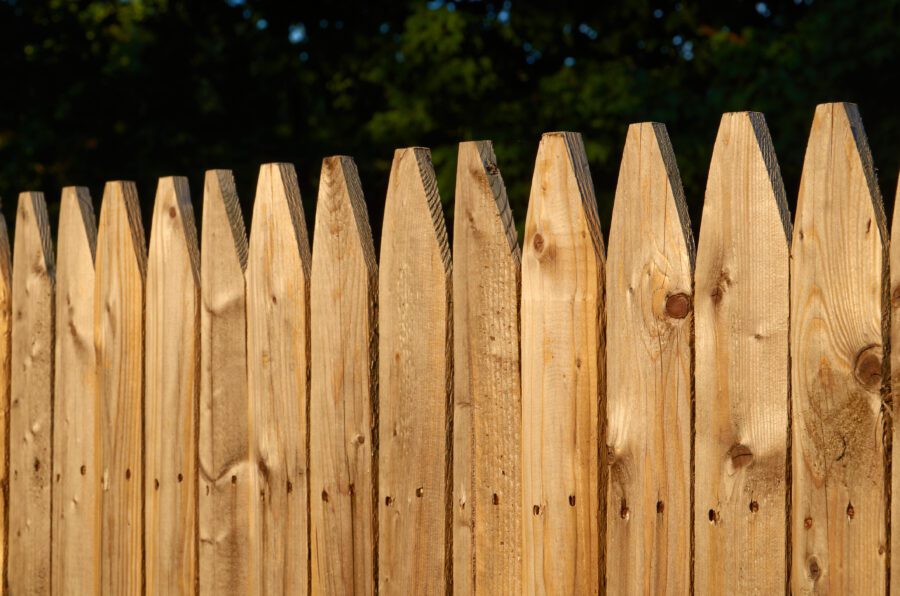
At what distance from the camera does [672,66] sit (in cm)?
1644

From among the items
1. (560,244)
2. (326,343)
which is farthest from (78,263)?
(560,244)

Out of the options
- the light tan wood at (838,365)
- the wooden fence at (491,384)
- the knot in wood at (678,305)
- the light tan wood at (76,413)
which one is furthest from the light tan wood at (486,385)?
the light tan wood at (76,413)

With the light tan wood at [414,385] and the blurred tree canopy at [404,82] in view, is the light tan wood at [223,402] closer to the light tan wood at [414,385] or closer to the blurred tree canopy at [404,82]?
the light tan wood at [414,385]

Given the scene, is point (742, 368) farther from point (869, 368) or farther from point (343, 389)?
point (343, 389)

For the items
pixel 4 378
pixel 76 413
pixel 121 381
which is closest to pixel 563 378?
pixel 121 381

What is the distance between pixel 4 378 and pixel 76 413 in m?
0.42

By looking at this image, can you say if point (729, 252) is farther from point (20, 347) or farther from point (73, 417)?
point (20, 347)

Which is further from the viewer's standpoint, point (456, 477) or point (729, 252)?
point (456, 477)

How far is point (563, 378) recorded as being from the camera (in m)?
1.94

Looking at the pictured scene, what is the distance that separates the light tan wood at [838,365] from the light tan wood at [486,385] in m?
0.55

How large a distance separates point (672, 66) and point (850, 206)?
15.5 meters

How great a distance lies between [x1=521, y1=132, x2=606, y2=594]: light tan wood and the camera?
6.28ft

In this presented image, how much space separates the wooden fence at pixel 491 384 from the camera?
1698 millimetres

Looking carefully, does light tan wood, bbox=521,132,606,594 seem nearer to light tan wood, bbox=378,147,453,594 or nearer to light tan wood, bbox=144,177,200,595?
light tan wood, bbox=378,147,453,594
